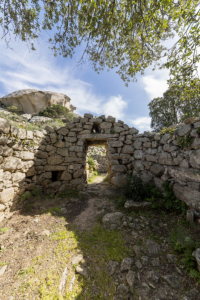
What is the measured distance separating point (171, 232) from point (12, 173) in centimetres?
506

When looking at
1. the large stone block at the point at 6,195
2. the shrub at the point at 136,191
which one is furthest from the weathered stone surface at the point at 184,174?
the large stone block at the point at 6,195

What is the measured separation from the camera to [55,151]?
5.82m

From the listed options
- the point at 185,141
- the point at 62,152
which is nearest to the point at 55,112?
the point at 62,152

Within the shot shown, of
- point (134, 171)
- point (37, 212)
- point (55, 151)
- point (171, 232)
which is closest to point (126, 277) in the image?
point (171, 232)

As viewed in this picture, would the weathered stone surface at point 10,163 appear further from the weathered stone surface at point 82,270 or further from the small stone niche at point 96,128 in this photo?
the small stone niche at point 96,128

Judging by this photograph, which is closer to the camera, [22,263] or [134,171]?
[22,263]

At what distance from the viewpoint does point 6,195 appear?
13.1 ft

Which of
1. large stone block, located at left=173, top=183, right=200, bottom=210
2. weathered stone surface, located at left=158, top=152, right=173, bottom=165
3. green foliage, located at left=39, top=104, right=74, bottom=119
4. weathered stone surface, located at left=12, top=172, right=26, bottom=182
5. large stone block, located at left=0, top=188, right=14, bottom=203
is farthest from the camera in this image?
green foliage, located at left=39, top=104, right=74, bottom=119

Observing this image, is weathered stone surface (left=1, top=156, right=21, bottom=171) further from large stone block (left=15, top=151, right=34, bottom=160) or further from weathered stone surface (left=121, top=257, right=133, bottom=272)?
weathered stone surface (left=121, top=257, right=133, bottom=272)

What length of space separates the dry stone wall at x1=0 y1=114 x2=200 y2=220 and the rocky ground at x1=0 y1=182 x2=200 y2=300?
1.03m

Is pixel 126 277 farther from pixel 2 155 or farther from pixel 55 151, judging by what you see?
pixel 55 151

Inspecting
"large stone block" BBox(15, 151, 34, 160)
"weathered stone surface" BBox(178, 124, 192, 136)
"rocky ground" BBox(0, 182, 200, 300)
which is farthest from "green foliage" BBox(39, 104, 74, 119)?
"weathered stone surface" BBox(178, 124, 192, 136)

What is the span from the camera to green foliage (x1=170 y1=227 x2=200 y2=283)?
2.14 metres

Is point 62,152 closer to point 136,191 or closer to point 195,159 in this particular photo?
point 136,191
